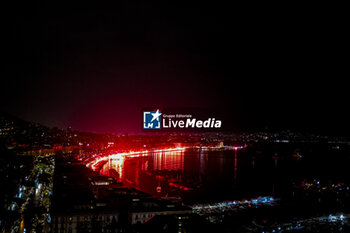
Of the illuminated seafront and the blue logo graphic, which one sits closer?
the blue logo graphic

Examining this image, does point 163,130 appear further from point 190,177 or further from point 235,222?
point 190,177

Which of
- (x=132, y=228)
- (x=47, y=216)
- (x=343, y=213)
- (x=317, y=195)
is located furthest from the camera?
(x=317, y=195)

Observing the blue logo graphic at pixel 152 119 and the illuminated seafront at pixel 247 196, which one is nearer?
the blue logo graphic at pixel 152 119

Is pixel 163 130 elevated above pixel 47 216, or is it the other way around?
pixel 163 130

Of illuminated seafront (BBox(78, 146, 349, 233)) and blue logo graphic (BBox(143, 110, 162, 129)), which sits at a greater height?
blue logo graphic (BBox(143, 110, 162, 129))

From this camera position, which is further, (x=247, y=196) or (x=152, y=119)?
(x=247, y=196)

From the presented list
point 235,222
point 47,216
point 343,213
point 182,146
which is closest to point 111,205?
point 47,216

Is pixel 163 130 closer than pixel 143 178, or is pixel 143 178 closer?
pixel 163 130

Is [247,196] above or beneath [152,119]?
beneath
